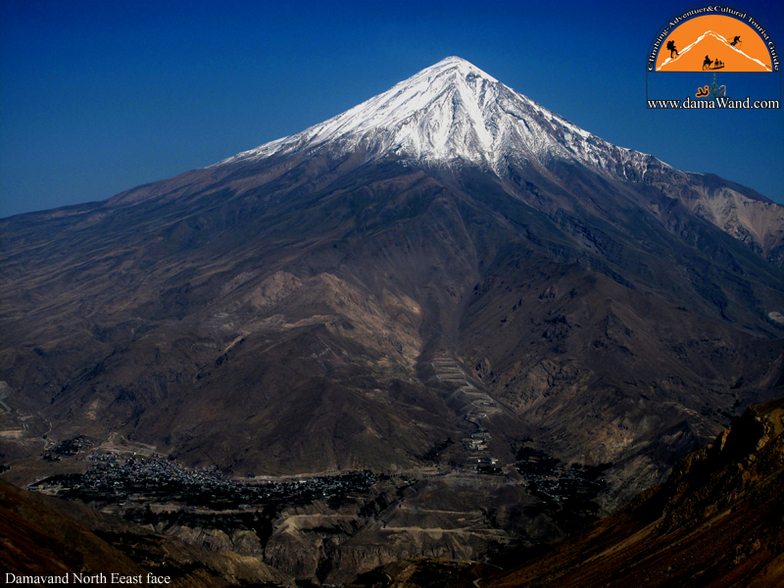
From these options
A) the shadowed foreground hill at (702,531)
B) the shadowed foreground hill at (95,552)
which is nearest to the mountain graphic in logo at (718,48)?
the shadowed foreground hill at (702,531)

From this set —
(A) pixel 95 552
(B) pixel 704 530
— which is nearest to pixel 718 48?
(B) pixel 704 530

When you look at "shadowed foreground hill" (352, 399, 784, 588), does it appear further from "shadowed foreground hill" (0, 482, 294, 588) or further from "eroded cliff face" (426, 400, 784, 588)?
"shadowed foreground hill" (0, 482, 294, 588)

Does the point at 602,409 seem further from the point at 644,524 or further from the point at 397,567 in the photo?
the point at 644,524

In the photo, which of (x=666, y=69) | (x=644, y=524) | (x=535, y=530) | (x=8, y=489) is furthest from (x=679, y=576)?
(x=535, y=530)

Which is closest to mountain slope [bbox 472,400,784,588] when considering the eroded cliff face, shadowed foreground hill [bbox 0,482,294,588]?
the eroded cliff face

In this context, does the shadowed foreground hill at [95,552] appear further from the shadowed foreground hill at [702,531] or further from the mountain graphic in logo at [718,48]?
the mountain graphic in logo at [718,48]

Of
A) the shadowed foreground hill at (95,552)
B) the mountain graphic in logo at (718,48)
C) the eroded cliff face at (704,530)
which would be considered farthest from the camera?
the mountain graphic in logo at (718,48)
